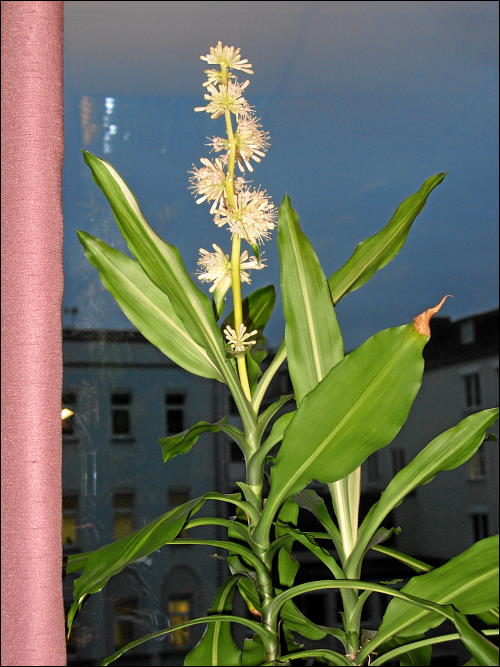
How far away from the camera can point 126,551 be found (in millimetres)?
673

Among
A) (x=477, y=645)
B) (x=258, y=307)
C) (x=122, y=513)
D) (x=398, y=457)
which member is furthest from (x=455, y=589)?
(x=398, y=457)

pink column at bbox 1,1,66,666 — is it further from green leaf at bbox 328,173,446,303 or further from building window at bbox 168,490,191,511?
building window at bbox 168,490,191,511

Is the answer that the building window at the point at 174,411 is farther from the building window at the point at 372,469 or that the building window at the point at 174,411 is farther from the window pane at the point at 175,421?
the building window at the point at 372,469

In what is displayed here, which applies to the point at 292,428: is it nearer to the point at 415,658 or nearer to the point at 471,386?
the point at 415,658

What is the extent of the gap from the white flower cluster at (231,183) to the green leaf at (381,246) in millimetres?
93

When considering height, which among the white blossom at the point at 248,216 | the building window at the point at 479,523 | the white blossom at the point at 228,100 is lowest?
the building window at the point at 479,523

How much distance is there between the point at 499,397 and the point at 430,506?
22.4 inches

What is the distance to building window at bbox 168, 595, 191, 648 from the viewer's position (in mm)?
3023

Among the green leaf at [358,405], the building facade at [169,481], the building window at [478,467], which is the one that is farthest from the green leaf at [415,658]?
the building window at [478,467]

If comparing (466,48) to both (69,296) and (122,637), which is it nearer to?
(69,296)

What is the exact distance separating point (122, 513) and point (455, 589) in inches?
93.3

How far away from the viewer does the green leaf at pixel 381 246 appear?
0.81m

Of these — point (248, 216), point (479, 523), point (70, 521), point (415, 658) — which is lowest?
point (479, 523)

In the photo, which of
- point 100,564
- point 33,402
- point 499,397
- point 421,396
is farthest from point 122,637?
point 33,402
